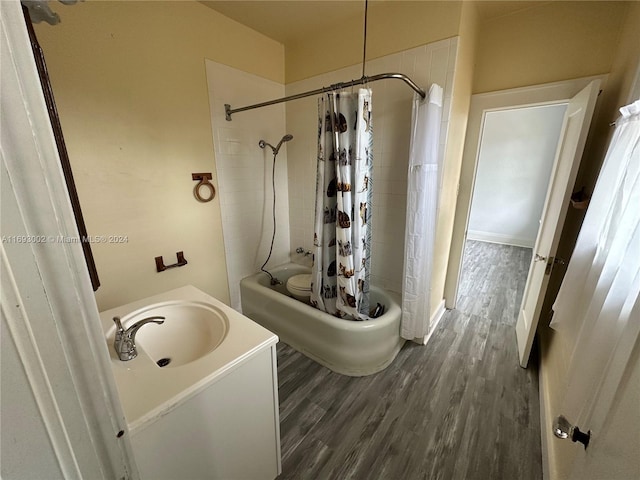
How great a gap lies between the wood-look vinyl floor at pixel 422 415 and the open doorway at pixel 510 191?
1596 millimetres

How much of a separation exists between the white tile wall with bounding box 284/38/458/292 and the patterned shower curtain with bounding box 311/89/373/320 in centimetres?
40

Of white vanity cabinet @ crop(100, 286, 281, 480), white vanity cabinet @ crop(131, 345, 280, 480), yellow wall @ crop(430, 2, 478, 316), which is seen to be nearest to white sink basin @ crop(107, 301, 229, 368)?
white vanity cabinet @ crop(100, 286, 281, 480)

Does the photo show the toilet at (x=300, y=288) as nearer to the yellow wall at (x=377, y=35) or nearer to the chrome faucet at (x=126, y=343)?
the chrome faucet at (x=126, y=343)

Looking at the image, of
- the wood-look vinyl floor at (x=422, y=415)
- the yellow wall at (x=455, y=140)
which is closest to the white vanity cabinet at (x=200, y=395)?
the wood-look vinyl floor at (x=422, y=415)

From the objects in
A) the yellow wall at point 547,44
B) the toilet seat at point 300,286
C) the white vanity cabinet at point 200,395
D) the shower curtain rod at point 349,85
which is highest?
the yellow wall at point 547,44

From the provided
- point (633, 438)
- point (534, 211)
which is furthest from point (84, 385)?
point (534, 211)

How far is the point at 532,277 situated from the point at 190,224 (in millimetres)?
2774

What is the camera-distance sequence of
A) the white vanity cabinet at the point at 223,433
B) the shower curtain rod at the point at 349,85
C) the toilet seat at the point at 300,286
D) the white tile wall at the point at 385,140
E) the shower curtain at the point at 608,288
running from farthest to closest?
the toilet seat at the point at 300,286, the white tile wall at the point at 385,140, the shower curtain rod at the point at 349,85, the white vanity cabinet at the point at 223,433, the shower curtain at the point at 608,288

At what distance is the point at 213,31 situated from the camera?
1893 mm

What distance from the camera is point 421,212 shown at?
1.79 metres

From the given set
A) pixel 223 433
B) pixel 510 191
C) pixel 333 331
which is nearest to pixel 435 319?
pixel 333 331

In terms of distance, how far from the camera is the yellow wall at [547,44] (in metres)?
1.66

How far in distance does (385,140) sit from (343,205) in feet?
2.44

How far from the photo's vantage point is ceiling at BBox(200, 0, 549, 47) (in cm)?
180
